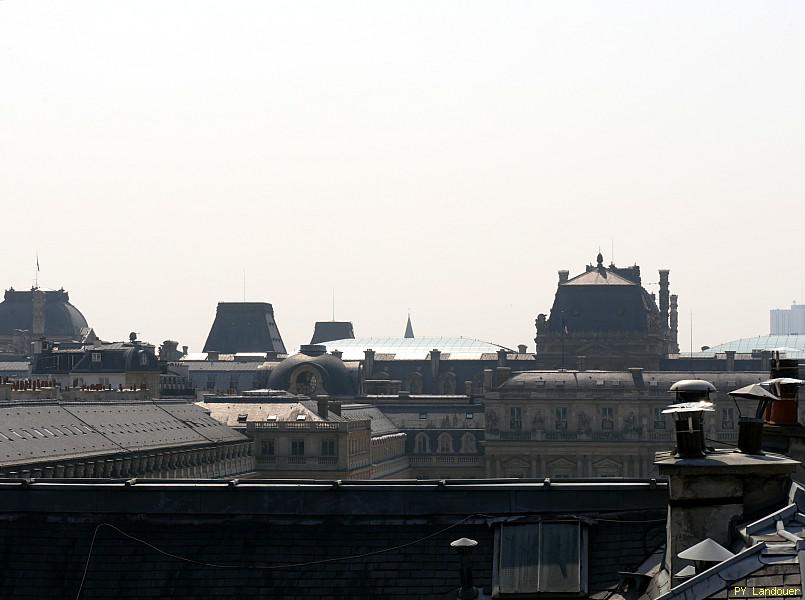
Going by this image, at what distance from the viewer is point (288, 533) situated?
32344mm

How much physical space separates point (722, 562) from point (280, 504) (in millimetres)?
10073

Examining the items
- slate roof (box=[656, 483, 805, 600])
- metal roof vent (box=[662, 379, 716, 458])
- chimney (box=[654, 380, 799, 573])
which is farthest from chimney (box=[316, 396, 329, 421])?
slate roof (box=[656, 483, 805, 600])

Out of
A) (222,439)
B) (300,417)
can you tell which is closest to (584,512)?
(222,439)

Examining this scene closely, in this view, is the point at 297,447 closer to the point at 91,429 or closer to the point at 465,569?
the point at 91,429

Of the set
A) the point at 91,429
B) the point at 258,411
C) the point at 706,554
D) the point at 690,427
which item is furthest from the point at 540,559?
the point at 258,411

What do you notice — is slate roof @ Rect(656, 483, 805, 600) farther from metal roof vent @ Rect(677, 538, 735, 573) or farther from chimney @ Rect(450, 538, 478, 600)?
chimney @ Rect(450, 538, 478, 600)

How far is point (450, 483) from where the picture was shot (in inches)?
1291

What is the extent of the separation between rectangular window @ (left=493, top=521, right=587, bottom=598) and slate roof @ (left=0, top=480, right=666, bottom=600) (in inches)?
9.3

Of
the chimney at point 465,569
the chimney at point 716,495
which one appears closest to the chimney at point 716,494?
the chimney at point 716,495

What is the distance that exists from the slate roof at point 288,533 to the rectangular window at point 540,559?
0.77 ft

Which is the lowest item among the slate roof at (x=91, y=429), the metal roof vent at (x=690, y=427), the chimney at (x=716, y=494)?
the slate roof at (x=91, y=429)

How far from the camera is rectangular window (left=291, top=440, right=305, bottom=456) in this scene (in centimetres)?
17275

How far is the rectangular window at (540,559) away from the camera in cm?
2986

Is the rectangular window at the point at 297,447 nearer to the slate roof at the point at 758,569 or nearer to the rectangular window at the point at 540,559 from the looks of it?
the rectangular window at the point at 540,559
